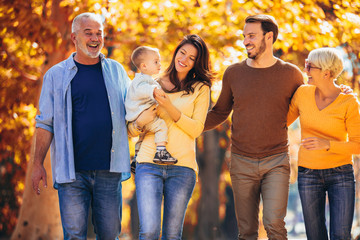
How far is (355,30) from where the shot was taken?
8477 millimetres

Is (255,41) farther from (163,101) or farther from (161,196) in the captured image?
(161,196)

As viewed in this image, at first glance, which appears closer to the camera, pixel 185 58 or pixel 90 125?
pixel 90 125

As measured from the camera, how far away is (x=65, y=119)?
4891mm

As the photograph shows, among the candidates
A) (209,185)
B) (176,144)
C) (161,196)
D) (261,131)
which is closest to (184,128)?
(176,144)

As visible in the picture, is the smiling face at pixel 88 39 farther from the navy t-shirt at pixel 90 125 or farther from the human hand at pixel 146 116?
the human hand at pixel 146 116

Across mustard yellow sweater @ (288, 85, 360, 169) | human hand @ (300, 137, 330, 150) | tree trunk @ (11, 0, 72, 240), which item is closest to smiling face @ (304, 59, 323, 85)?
mustard yellow sweater @ (288, 85, 360, 169)

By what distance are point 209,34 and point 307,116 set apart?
5.21 m

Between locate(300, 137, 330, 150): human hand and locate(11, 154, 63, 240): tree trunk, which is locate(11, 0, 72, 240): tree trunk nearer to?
locate(11, 154, 63, 240): tree trunk

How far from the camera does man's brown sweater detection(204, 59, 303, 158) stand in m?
5.20

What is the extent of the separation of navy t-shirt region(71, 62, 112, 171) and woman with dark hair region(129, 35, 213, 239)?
29cm

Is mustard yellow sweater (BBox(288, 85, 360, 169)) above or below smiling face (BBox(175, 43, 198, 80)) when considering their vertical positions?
below

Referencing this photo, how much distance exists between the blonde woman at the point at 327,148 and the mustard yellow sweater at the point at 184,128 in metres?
1.01

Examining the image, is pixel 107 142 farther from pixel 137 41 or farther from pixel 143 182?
pixel 137 41

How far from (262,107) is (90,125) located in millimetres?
1677
